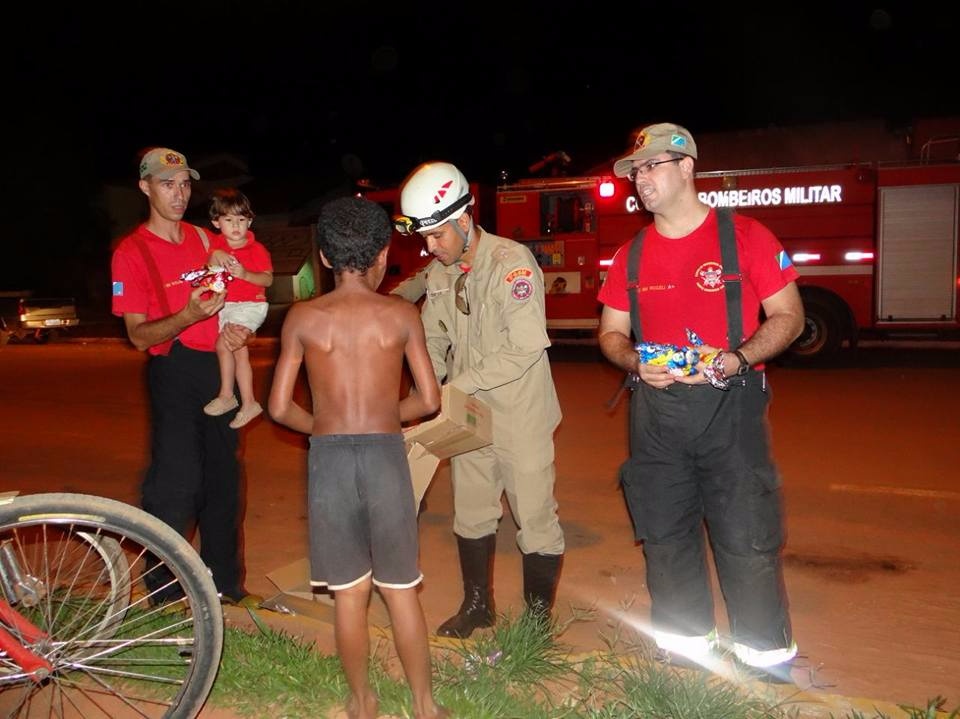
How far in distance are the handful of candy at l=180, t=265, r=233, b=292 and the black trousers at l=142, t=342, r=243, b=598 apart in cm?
40

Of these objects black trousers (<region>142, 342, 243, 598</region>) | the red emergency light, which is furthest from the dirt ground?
Answer: the red emergency light

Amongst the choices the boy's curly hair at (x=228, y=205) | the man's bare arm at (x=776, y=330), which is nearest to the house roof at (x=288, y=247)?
the boy's curly hair at (x=228, y=205)

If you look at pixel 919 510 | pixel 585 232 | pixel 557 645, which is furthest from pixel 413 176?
pixel 585 232

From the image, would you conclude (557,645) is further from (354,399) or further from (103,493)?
(103,493)

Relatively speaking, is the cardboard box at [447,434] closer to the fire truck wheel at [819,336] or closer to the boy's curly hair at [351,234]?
the boy's curly hair at [351,234]

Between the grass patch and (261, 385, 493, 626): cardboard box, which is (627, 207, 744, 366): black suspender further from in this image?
the grass patch

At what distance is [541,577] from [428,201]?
1739mm

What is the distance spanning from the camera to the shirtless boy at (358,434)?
9.36ft

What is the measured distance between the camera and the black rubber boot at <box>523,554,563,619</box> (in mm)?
3973

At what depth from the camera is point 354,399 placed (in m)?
2.87

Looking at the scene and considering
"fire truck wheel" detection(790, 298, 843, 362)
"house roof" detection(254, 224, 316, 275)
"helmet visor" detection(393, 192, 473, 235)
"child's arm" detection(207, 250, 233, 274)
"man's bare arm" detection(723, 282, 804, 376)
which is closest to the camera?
"man's bare arm" detection(723, 282, 804, 376)

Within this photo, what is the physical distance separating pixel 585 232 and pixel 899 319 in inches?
193

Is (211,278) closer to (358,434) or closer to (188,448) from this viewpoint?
(188,448)

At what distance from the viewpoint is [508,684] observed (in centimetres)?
334
